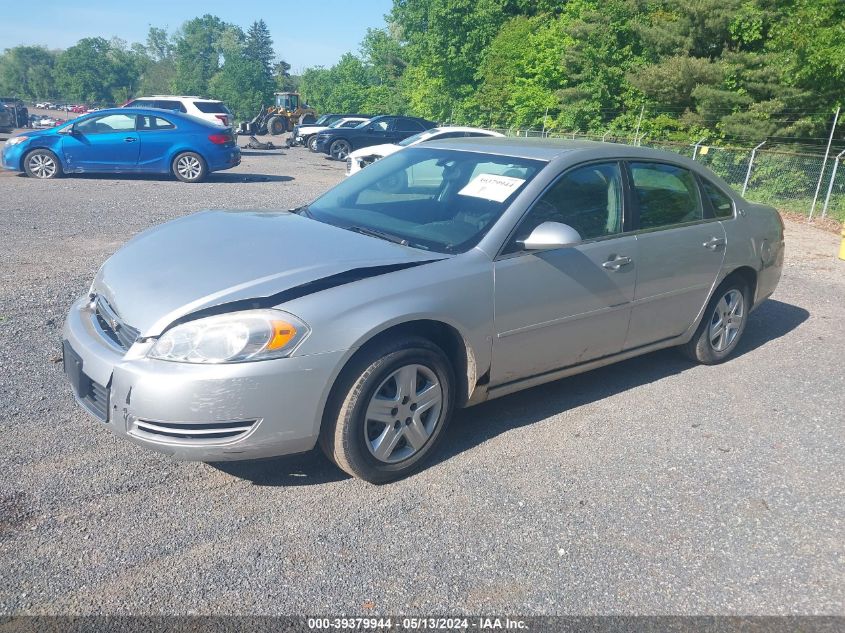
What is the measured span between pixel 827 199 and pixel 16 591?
16121 mm

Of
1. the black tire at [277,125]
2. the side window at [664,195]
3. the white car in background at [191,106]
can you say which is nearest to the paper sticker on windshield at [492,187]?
the side window at [664,195]

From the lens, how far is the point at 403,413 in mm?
3594

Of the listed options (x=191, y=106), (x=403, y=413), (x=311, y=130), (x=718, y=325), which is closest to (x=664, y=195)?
(x=718, y=325)

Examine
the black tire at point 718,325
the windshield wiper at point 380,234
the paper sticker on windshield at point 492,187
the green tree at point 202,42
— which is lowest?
the black tire at point 718,325

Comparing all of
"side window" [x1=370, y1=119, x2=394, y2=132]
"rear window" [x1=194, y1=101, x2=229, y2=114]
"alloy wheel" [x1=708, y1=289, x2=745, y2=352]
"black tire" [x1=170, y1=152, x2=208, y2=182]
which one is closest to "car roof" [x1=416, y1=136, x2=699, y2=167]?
"alloy wheel" [x1=708, y1=289, x2=745, y2=352]

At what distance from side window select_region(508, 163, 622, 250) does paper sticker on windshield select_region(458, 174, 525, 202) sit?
7.1 inches

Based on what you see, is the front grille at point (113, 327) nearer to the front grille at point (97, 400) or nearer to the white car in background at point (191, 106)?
the front grille at point (97, 400)

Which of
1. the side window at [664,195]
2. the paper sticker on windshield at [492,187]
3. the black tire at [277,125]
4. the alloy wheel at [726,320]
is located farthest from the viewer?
the black tire at [277,125]

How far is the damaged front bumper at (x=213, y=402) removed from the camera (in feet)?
10.1

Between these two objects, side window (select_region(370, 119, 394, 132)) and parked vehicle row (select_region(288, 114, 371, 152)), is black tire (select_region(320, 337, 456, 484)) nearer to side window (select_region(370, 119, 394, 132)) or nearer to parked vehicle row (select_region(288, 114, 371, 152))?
side window (select_region(370, 119, 394, 132))

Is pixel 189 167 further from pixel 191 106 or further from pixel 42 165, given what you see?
pixel 191 106

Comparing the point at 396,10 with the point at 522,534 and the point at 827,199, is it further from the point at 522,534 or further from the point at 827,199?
the point at 522,534

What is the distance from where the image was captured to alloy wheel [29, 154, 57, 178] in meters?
15.0

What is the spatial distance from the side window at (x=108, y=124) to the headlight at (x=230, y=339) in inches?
532
